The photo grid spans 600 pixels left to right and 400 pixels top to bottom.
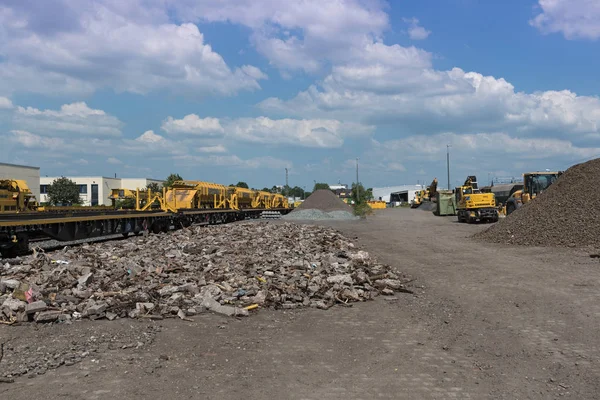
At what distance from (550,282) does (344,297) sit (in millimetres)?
5047

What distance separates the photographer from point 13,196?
21.7 m

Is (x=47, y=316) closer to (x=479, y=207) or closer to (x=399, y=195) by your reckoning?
(x=479, y=207)

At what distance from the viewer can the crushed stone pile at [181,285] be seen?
25.3 ft

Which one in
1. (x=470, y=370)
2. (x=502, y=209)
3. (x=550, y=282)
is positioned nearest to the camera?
(x=470, y=370)

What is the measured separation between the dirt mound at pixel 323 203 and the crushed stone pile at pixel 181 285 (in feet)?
135

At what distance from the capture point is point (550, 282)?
11.1 m

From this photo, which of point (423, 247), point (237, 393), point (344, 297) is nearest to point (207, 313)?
point (344, 297)

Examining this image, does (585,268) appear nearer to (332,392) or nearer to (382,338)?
(382,338)

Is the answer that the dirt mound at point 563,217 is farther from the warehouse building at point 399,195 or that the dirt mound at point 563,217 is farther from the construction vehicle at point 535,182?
the warehouse building at point 399,195

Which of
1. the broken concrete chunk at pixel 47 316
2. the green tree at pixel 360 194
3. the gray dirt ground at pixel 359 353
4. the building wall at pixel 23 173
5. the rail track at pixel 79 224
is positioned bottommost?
the gray dirt ground at pixel 359 353

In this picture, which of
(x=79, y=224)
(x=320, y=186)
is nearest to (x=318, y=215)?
(x=79, y=224)

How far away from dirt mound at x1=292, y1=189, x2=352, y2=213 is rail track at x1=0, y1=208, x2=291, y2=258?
22.6 m

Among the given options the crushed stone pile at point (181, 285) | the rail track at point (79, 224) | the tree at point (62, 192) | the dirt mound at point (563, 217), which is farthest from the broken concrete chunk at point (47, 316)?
the tree at point (62, 192)

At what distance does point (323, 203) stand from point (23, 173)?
45.7 m
